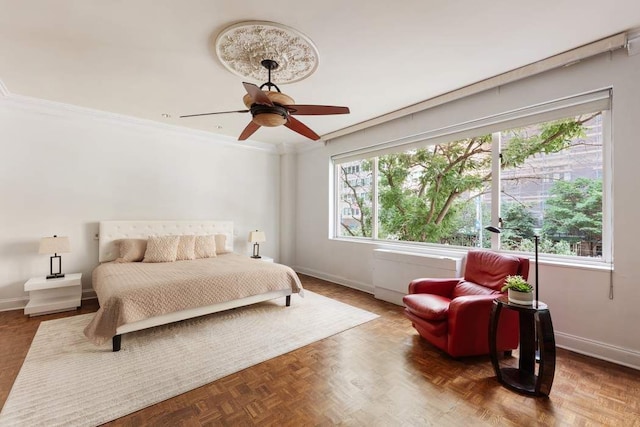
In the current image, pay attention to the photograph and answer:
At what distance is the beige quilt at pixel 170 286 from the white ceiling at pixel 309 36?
2.17 metres

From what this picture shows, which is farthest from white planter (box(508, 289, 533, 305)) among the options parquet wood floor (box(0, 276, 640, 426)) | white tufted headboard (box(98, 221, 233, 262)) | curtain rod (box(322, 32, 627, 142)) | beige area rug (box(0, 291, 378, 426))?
white tufted headboard (box(98, 221, 233, 262))

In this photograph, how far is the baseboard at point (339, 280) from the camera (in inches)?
186

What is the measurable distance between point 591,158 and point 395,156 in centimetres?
236

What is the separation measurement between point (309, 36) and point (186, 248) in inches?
137

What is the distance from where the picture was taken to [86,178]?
13.6 feet

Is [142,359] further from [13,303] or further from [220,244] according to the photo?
[13,303]

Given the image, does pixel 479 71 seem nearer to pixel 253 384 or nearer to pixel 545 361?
pixel 545 361

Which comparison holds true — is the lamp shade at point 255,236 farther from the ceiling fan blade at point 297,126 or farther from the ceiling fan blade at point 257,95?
the ceiling fan blade at point 257,95

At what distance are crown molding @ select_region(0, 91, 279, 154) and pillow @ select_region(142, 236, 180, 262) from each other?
72.4 inches

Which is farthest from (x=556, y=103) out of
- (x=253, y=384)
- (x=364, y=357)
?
(x=253, y=384)

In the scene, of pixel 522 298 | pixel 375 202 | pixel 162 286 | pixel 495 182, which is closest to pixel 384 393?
pixel 522 298

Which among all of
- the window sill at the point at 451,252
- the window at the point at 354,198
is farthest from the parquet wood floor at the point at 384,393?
the window at the point at 354,198

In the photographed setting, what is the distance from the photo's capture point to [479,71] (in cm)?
296

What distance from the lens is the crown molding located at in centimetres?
364
